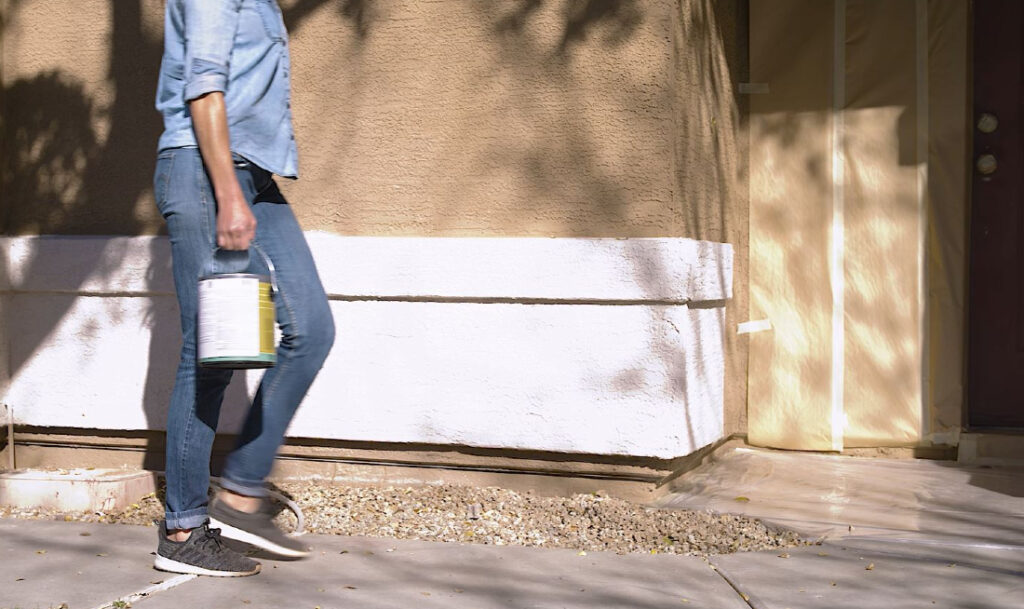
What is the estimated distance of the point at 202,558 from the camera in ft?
10.3

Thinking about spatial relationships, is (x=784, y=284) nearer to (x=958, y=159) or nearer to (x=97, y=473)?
(x=958, y=159)

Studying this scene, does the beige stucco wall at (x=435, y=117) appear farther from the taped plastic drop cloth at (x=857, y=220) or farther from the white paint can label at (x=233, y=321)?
the white paint can label at (x=233, y=321)

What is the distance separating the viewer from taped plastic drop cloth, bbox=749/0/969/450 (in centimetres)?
491

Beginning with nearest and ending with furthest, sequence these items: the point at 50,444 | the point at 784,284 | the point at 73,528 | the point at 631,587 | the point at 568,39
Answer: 1. the point at 631,587
2. the point at 73,528
3. the point at 568,39
4. the point at 50,444
5. the point at 784,284

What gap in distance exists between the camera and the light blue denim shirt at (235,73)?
2.97m

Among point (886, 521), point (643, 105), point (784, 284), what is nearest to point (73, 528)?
point (643, 105)

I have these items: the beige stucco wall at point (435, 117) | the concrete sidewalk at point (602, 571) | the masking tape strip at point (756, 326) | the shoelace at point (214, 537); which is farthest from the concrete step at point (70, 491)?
the masking tape strip at point (756, 326)

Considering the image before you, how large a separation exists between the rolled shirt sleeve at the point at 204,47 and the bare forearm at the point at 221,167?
3cm

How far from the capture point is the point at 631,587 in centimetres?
314

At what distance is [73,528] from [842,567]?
2497mm

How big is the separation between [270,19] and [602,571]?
1855mm

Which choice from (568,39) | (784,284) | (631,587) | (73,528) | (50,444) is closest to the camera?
(631,587)

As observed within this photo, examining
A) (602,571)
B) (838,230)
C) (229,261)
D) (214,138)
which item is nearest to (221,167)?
(214,138)

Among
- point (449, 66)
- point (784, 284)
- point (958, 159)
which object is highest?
point (449, 66)
